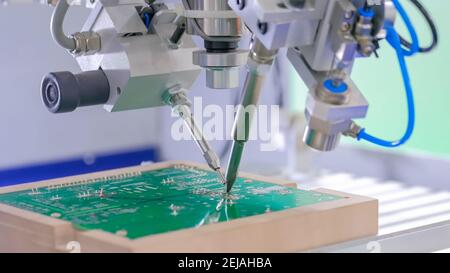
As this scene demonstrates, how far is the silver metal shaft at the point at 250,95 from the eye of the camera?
1.16m

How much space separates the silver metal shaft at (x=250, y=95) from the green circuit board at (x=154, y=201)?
0.07 meters

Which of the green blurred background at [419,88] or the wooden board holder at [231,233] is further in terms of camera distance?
the green blurred background at [419,88]

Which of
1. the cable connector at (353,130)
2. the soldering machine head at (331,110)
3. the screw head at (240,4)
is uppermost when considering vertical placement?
the screw head at (240,4)

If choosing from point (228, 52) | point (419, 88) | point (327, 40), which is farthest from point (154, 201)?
point (419, 88)

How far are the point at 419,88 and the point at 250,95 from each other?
1212 millimetres

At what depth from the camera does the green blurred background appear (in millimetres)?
2285

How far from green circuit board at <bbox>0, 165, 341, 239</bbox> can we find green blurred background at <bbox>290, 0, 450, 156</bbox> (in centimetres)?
91

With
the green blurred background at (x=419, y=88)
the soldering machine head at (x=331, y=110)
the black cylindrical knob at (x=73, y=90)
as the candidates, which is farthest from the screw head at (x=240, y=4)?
the green blurred background at (x=419, y=88)

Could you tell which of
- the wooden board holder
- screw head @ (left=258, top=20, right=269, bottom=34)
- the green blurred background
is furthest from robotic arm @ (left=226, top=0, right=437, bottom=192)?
the green blurred background

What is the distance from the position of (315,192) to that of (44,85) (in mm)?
447

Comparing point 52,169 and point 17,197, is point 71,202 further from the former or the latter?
point 52,169

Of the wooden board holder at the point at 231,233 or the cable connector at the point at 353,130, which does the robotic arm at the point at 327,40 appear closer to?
the cable connector at the point at 353,130

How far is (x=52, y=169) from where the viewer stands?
8.68 feet

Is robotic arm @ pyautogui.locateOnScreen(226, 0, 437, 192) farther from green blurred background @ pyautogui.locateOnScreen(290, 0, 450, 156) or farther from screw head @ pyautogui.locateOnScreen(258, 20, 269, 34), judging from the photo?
green blurred background @ pyautogui.locateOnScreen(290, 0, 450, 156)
